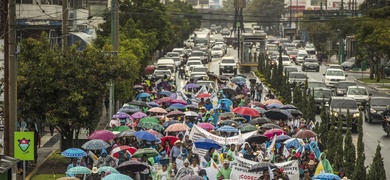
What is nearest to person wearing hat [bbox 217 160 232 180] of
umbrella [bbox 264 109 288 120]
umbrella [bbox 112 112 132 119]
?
umbrella [bbox 112 112 132 119]

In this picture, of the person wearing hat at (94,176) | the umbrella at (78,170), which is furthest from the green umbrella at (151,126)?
the umbrella at (78,170)

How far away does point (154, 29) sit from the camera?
7462 cm

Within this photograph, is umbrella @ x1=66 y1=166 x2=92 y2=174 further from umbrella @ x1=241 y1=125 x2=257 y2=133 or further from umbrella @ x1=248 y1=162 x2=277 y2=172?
umbrella @ x1=241 y1=125 x2=257 y2=133

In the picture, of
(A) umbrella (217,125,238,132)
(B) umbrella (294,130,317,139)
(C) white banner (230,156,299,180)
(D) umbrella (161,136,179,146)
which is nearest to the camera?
(C) white banner (230,156,299,180)

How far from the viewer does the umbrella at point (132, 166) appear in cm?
2483

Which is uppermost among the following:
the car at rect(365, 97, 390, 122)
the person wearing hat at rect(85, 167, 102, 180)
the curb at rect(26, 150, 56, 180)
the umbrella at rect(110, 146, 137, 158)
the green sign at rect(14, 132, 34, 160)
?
the green sign at rect(14, 132, 34, 160)

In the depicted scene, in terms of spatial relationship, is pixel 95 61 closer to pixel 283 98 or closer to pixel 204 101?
pixel 204 101

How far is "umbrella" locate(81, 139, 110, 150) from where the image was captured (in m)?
27.3

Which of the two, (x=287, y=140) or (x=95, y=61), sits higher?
(x=95, y=61)

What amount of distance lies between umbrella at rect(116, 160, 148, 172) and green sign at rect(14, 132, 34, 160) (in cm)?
273

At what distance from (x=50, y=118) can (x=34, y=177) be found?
1754mm

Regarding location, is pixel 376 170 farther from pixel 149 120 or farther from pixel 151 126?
pixel 149 120

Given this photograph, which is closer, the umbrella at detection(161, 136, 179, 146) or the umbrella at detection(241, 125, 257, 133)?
the umbrella at detection(161, 136, 179, 146)

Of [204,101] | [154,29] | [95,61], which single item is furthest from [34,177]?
[154,29]
